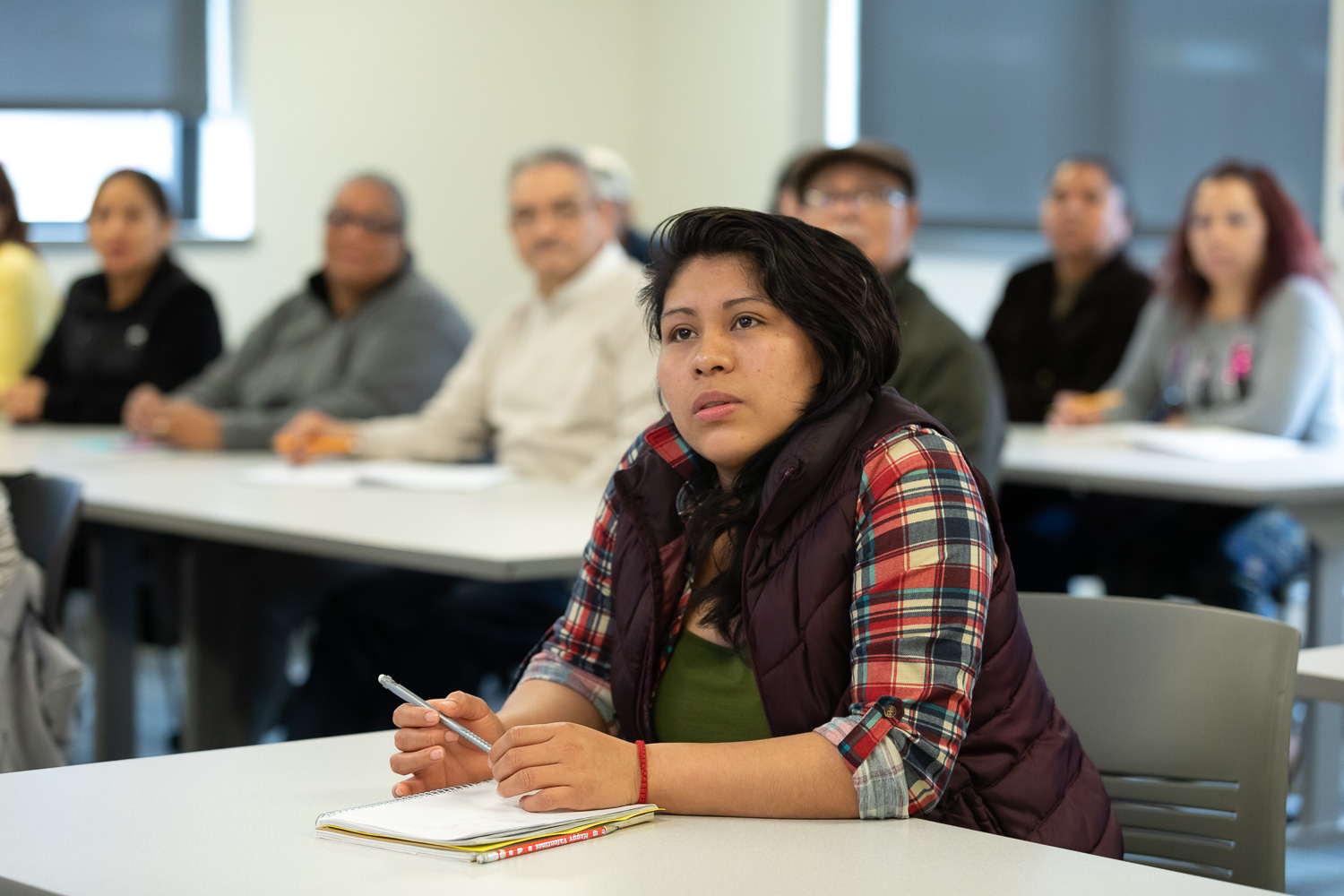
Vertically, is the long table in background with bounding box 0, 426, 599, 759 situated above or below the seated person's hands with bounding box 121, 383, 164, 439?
below

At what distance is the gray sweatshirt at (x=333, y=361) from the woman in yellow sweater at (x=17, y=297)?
→ 71cm

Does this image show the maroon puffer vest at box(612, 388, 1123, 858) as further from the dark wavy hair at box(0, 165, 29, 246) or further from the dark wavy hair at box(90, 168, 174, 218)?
the dark wavy hair at box(0, 165, 29, 246)

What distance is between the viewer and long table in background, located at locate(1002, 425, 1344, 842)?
9.39 ft

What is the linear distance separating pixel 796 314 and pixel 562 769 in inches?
17.5

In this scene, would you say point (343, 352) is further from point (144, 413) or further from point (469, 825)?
point (469, 825)

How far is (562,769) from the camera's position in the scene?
1121 millimetres

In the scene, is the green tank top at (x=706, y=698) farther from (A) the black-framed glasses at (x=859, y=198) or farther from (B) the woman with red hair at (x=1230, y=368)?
(B) the woman with red hair at (x=1230, y=368)

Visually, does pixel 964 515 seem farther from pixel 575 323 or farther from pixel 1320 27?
pixel 1320 27

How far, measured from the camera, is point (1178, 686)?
1440 millimetres

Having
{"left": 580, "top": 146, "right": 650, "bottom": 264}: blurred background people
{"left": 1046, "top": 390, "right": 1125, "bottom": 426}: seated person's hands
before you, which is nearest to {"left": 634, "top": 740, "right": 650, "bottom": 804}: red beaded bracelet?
{"left": 1046, "top": 390, "right": 1125, "bottom": 426}: seated person's hands

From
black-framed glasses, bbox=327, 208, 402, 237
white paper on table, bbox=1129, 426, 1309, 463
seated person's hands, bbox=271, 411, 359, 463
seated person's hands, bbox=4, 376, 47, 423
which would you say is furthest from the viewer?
seated person's hands, bbox=4, 376, 47, 423

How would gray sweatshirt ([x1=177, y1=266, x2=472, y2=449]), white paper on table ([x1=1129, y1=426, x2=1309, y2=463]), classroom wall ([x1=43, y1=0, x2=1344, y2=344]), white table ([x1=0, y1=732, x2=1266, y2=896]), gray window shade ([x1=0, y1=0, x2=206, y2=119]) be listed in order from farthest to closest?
1. classroom wall ([x1=43, y1=0, x2=1344, y2=344])
2. gray window shade ([x1=0, y1=0, x2=206, y2=119])
3. gray sweatshirt ([x1=177, y1=266, x2=472, y2=449])
4. white paper on table ([x1=1129, y1=426, x2=1309, y2=463])
5. white table ([x1=0, y1=732, x2=1266, y2=896])

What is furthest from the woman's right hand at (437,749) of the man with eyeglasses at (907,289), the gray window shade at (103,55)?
the gray window shade at (103,55)

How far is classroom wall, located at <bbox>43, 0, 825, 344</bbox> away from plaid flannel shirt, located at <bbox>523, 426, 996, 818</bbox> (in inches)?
202
